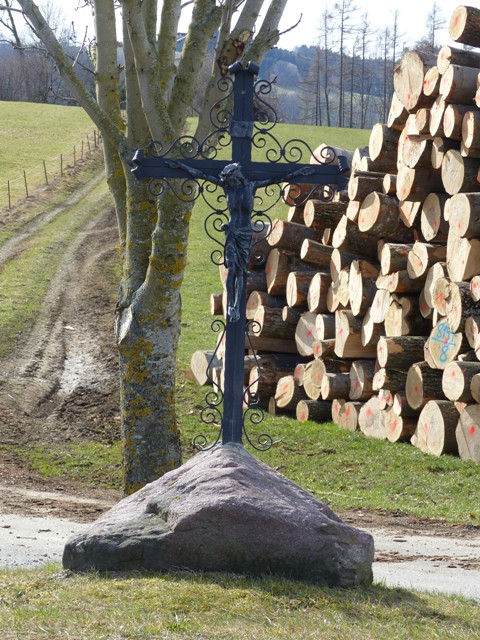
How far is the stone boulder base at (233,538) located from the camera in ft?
15.8

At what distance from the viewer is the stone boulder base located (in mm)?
4820

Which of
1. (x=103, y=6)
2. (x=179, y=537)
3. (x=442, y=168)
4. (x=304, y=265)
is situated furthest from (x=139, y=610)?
(x=304, y=265)

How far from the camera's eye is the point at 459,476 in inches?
378

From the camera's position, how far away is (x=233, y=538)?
483 cm

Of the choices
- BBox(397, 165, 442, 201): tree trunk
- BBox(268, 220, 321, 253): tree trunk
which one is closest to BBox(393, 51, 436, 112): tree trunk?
BBox(397, 165, 442, 201): tree trunk

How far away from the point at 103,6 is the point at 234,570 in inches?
209

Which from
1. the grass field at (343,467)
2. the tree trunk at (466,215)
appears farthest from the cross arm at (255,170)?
the tree trunk at (466,215)

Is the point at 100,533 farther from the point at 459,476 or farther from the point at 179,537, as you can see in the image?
the point at 459,476

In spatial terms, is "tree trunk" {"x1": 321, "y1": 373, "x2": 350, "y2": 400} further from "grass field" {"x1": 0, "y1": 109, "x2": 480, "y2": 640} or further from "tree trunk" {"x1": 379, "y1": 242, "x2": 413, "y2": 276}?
"grass field" {"x1": 0, "y1": 109, "x2": 480, "y2": 640}

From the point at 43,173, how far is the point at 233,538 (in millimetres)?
33324

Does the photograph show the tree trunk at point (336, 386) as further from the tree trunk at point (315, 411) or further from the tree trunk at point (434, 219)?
the tree trunk at point (434, 219)

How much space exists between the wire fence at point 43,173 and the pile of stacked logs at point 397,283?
17.3 meters

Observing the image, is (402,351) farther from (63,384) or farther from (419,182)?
(63,384)

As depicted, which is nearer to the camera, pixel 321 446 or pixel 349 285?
pixel 321 446
